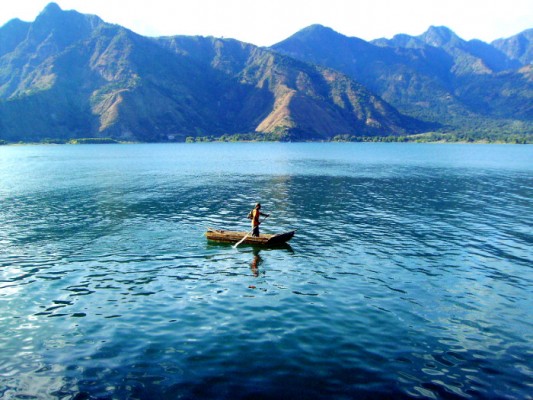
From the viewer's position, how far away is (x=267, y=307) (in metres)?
26.2

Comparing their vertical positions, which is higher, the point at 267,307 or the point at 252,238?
the point at 252,238

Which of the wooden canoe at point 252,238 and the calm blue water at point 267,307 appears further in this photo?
the wooden canoe at point 252,238

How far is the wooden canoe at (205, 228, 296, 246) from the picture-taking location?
40.6 metres

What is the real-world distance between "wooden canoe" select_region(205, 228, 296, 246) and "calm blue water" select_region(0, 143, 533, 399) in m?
1.05

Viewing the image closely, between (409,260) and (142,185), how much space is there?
65.2m

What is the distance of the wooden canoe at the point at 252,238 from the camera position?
40.6m

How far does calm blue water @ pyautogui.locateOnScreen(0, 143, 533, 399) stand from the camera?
18609 mm

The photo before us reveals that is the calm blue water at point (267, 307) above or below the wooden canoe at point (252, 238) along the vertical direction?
below

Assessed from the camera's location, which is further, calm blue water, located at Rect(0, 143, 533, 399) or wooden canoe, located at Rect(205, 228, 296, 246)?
wooden canoe, located at Rect(205, 228, 296, 246)

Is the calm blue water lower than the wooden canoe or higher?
lower

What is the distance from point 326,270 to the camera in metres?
33.7

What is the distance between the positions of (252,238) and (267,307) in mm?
14923

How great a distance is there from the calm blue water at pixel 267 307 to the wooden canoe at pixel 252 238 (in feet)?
3.45

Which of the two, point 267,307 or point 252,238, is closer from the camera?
point 267,307
